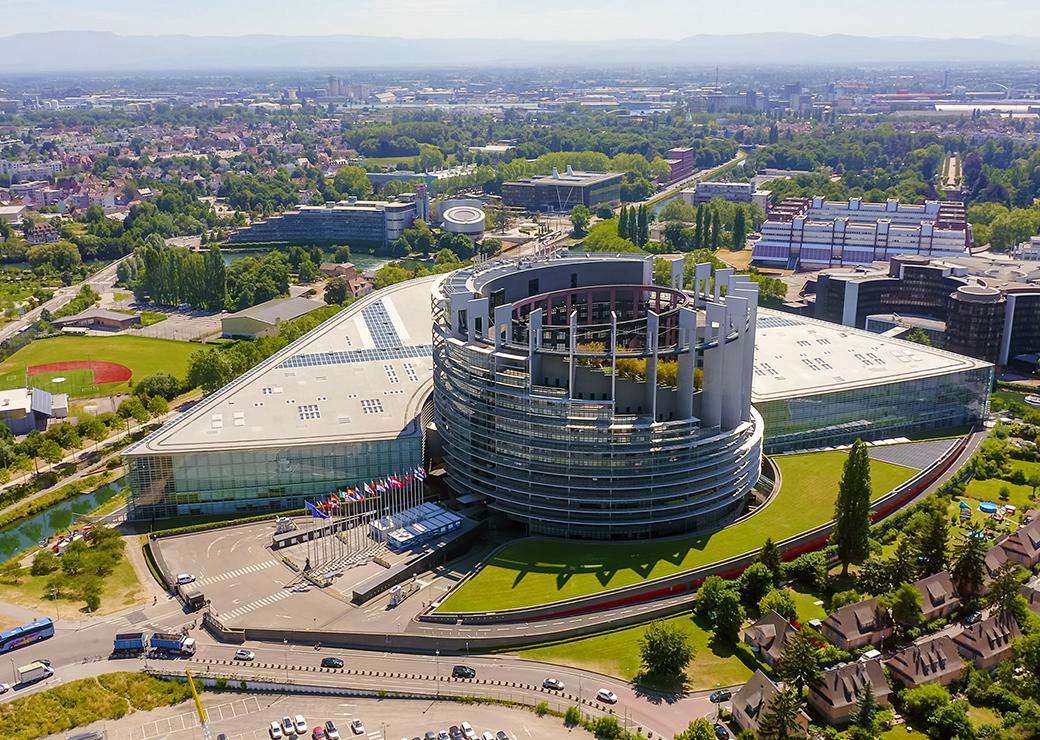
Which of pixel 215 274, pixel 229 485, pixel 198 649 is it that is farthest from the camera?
pixel 215 274

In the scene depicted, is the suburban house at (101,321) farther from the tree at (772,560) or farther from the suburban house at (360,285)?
the tree at (772,560)

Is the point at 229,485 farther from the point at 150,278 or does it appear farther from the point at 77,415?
the point at 150,278

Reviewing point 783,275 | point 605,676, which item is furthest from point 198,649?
point 783,275

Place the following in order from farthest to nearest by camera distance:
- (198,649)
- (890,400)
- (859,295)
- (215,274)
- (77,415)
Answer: (215,274) → (859,295) → (77,415) → (890,400) → (198,649)

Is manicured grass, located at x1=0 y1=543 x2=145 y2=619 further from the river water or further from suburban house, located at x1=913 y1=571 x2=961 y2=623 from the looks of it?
suburban house, located at x1=913 y1=571 x2=961 y2=623

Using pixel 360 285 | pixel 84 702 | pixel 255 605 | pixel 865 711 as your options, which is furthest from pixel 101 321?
pixel 865 711

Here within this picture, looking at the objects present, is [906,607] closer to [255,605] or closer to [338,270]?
[255,605]
